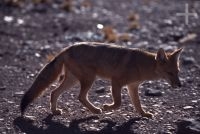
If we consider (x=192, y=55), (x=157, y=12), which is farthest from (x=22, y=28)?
(x=157, y=12)

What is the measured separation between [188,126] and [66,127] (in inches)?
64.0

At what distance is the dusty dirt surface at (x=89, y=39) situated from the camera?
Result: 7820 millimetres

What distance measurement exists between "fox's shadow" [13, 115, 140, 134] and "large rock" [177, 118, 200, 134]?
2.09 ft

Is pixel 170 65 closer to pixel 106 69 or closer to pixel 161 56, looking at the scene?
pixel 161 56

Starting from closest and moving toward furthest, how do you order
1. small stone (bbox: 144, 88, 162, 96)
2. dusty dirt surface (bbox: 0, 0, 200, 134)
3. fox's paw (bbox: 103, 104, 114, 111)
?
dusty dirt surface (bbox: 0, 0, 200, 134) → fox's paw (bbox: 103, 104, 114, 111) → small stone (bbox: 144, 88, 162, 96)

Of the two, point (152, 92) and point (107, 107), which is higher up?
point (107, 107)

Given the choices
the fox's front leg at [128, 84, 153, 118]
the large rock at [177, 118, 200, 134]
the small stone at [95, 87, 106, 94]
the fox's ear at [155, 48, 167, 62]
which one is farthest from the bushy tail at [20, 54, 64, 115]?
the large rock at [177, 118, 200, 134]

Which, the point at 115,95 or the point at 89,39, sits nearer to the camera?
the point at 115,95

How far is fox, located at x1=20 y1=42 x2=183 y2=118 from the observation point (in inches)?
319

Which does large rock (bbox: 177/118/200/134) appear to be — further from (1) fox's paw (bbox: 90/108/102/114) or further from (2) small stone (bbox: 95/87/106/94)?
(2) small stone (bbox: 95/87/106/94)

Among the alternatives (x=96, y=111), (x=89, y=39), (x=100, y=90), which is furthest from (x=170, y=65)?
(x=89, y=39)

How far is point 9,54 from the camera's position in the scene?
1377 cm

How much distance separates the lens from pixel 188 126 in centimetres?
733

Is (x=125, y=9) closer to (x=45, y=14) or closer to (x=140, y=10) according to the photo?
(x=140, y=10)
